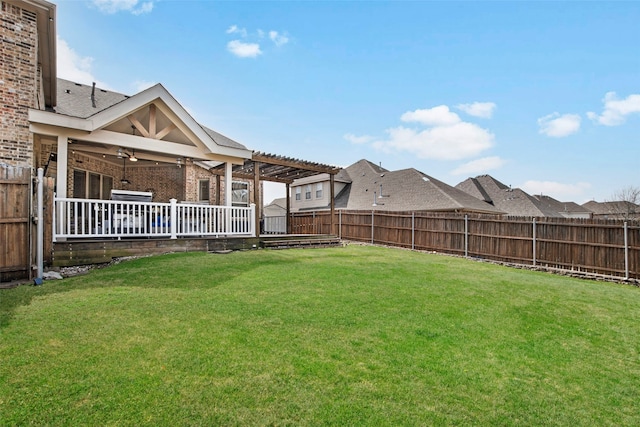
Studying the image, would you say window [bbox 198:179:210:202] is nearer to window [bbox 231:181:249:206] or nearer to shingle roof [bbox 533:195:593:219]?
window [bbox 231:181:249:206]

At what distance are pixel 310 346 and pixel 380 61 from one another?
16067 millimetres

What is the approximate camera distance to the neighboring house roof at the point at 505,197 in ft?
103

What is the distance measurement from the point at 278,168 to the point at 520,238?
32.6ft

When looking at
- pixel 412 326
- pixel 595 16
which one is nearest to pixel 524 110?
pixel 595 16

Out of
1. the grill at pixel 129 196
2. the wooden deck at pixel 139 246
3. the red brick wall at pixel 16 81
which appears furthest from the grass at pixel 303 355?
the grill at pixel 129 196

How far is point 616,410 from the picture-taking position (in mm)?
2855

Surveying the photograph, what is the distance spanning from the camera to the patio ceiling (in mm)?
11758

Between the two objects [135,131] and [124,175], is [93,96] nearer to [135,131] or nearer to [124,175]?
[135,131]

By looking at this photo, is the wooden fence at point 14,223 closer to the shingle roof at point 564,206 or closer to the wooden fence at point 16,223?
the wooden fence at point 16,223

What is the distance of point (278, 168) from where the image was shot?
1388cm

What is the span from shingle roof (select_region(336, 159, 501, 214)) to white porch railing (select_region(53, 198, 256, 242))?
15.6 m

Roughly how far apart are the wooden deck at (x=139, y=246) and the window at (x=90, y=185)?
5123 mm

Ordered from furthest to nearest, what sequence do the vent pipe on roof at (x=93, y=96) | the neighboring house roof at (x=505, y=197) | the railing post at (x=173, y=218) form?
the neighboring house roof at (x=505, y=197), the vent pipe on roof at (x=93, y=96), the railing post at (x=173, y=218)

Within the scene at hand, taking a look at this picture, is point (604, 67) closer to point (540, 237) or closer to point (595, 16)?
point (595, 16)
